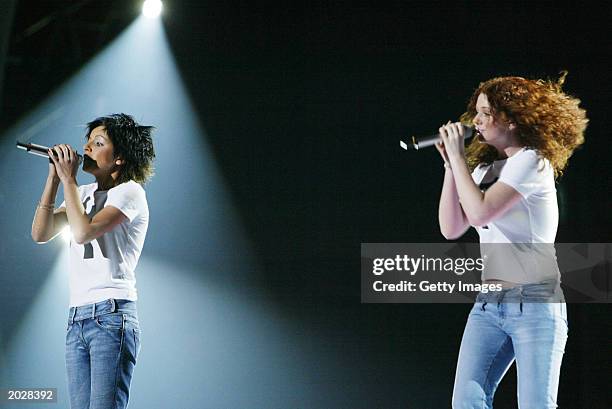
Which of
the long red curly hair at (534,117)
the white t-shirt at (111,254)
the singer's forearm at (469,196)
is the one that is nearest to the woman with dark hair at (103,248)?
the white t-shirt at (111,254)

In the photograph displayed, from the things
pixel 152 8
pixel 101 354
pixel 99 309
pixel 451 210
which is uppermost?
pixel 152 8

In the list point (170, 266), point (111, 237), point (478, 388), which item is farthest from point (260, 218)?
point (478, 388)

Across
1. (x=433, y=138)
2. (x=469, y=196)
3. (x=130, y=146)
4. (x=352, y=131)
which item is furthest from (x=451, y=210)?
(x=130, y=146)

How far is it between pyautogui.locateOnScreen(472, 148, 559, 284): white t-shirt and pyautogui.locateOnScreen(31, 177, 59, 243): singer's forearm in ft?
4.61

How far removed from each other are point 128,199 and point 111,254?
19cm

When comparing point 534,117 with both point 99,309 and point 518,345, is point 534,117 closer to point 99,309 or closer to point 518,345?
point 518,345

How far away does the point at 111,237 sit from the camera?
2.35 metres

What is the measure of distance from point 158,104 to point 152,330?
0.94m

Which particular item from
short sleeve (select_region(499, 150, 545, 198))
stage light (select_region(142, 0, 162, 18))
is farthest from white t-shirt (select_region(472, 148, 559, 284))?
stage light (select_region(142, 0, 162, 18))

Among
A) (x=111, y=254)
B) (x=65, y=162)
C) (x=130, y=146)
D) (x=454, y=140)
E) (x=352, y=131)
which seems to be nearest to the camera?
(x=454, y=140)

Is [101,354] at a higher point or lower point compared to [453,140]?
lower

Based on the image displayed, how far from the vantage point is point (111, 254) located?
2318 millimetres

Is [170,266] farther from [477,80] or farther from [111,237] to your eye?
[477,80]

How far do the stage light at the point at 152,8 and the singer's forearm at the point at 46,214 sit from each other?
40.2 inches
